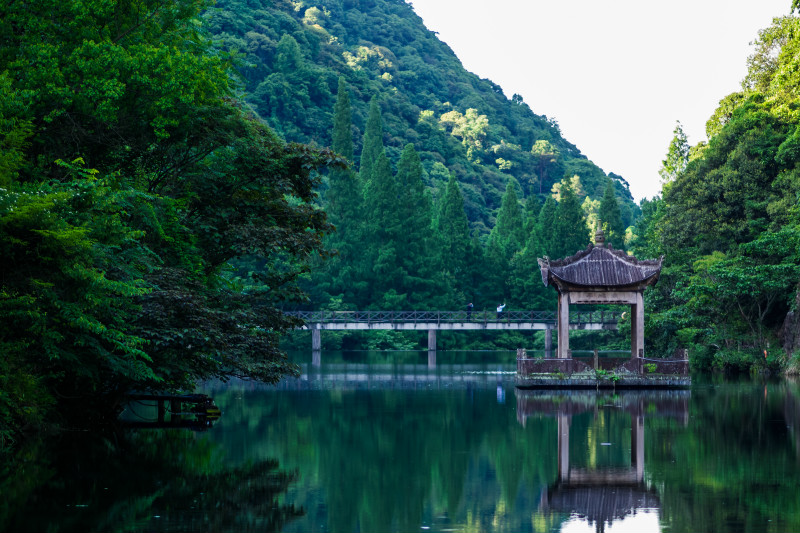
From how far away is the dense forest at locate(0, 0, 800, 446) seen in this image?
1723 cm

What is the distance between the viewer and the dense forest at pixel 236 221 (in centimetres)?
1723

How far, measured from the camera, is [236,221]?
24.0m

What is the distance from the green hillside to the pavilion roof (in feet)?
131

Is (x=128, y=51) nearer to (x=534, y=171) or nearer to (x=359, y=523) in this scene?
(x=359, y=523)

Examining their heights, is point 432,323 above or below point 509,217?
below

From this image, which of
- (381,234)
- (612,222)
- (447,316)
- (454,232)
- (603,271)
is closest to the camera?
(603,271)

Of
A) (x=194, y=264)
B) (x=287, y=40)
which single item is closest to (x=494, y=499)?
(x=194, y=264)

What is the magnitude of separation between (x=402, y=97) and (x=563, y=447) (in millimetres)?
106878

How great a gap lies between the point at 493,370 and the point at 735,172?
13.9 meters

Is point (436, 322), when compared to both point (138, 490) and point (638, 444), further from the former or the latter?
point (138, 490)

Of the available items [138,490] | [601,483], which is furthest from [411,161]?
[138,490]

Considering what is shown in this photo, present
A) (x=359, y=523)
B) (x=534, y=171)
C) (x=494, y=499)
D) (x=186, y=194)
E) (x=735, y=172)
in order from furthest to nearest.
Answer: (x=534, y=171)
(x=735, y=172)
(x=186, y=194)
(x=494, y=499)
(x=359, y=523)

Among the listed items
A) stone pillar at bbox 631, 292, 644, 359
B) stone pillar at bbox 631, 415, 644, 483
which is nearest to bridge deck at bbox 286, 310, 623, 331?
stone pillar at bbox 631, 292, 644, 359

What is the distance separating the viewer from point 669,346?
154 ft
